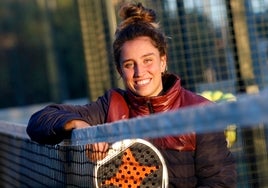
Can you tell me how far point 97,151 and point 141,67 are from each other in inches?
21.5

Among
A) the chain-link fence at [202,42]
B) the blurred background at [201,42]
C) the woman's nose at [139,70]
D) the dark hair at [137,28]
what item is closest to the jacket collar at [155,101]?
the woman's nose at [139,70]

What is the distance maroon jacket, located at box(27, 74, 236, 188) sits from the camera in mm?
3602

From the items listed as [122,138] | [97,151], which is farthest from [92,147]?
[122,138]

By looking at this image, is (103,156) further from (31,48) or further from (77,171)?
(31,48)

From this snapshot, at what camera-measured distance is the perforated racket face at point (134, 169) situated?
3.52m

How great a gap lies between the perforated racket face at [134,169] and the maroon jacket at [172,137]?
0.23ft

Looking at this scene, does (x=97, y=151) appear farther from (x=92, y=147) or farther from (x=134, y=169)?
(x=134, y=169)

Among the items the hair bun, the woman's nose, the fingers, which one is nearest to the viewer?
the fingers

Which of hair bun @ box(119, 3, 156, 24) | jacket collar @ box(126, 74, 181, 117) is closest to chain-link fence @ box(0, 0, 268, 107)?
hair bun @ box(119, 3, 156, 24)

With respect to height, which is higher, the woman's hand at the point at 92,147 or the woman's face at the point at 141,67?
the woman's face at the point at 141,67

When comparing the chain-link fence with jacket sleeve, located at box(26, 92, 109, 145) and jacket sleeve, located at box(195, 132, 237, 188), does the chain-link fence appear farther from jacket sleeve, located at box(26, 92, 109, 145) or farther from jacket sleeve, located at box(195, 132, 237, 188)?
jacket sleeve, located at box(195, 132, 237, 188)

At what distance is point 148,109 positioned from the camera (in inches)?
151

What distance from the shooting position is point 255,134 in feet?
21.3

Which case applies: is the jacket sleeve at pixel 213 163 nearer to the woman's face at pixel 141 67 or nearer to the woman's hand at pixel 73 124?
the woman's face at pixel 141 67
